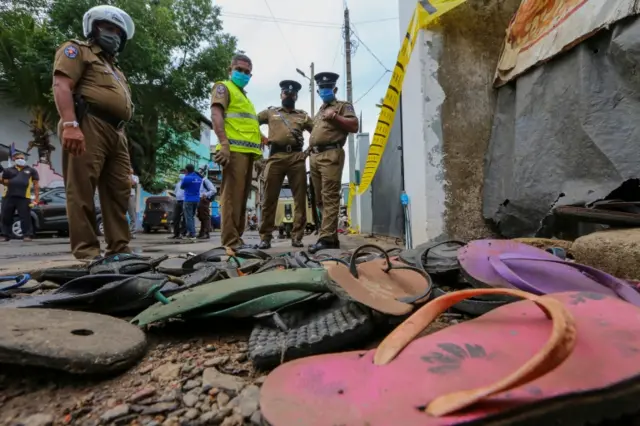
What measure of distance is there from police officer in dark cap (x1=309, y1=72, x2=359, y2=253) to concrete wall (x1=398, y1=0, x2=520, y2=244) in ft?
3.70

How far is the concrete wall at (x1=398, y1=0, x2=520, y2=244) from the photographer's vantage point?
255 cm

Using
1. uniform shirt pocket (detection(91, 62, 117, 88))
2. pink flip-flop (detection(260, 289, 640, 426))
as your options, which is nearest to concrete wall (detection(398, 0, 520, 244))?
pink flip-flop (detection(260, 289, 640, 426))

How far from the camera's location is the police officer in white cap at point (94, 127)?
2178 millimetres

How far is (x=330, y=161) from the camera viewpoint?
3633 millimetres

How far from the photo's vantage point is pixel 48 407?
0.68 metres

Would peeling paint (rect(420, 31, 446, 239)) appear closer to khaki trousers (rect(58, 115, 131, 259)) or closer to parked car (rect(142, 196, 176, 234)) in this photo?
khaki trousers (rect(58, 115, 131, 259))

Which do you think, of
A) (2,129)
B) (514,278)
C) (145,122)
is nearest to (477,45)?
(514,278)

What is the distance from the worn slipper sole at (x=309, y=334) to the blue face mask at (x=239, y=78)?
9.33ft

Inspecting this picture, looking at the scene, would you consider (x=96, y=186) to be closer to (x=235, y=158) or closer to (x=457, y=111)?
(x=235, y=158)

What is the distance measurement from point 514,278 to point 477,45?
7.22ft

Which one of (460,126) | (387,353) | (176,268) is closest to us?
(387,353)

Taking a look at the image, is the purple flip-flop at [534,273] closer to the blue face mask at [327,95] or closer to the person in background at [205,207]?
the blue face mask at [327,95]

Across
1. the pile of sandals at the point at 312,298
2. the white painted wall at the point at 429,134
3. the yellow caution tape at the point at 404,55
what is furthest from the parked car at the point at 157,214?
the pile of sandals at the point at 312,298

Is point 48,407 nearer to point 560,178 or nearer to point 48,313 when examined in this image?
point 48,313
